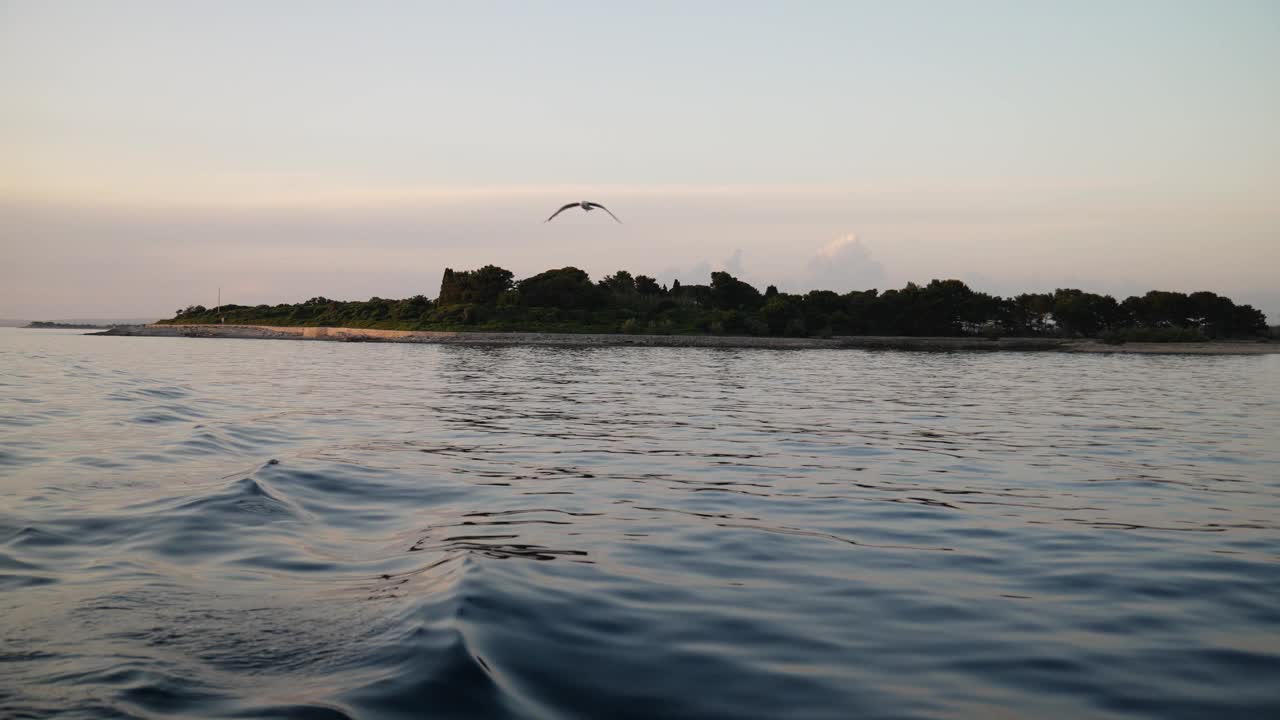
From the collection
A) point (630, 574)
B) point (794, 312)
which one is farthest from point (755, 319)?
point (630, 574)

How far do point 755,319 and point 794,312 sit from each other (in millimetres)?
7659

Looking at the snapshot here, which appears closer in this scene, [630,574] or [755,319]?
[630,574]

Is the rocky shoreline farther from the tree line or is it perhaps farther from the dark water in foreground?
the dark water in foreground

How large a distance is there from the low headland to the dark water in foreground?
81255mm

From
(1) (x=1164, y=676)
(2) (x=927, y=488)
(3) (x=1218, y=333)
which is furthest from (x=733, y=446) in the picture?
(3) (x=1218, y=333)

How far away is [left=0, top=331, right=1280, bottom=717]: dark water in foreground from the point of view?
4.62m

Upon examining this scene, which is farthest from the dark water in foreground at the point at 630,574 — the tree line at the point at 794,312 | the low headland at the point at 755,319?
the tree line at the point at 794,312

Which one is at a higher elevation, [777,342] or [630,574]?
[777,342]

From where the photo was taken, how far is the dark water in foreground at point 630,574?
4.62 meters

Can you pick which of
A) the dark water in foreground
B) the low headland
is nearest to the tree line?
the low headland

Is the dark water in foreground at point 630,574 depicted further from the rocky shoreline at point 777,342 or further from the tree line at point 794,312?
the tree line at point 794,312

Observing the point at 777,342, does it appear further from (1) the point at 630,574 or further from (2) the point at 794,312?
(1) the point at 630,574

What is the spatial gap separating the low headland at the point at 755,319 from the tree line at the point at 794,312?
17 centimetres

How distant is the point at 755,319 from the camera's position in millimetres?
113750
